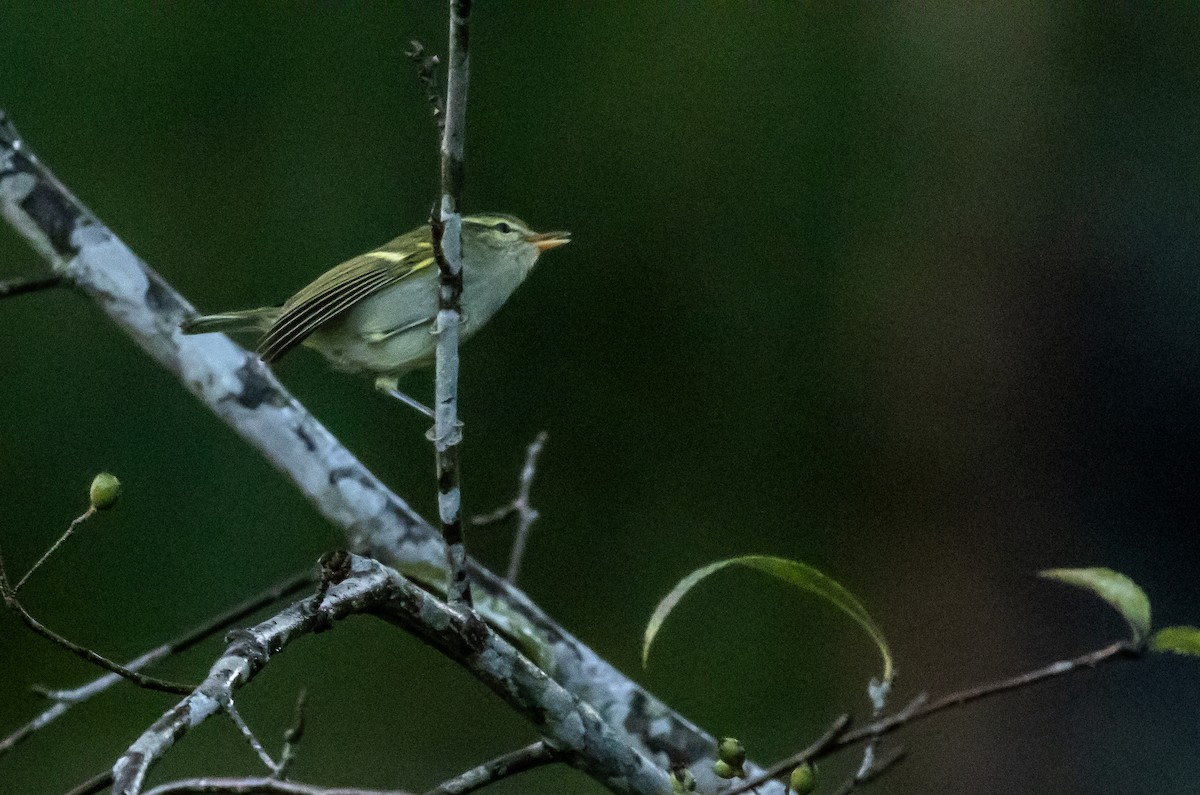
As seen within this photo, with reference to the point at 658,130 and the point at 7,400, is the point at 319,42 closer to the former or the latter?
the point at 658,130

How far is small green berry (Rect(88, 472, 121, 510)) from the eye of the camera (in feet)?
5.16

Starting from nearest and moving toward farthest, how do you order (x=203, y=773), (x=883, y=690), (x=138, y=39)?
(x=883, y=690)
(x=203, y=773)
(x=138, y=39)

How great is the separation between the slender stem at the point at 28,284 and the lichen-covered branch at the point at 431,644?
1.33 metres

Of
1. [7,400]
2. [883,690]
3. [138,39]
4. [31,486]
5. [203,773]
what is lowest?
[203,773]

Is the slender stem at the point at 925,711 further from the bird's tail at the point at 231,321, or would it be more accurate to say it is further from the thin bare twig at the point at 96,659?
the bird's tail at the point at 231,321

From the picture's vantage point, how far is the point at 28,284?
256 centimetres

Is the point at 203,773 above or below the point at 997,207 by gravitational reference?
below

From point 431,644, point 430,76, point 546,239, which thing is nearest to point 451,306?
point 430,76

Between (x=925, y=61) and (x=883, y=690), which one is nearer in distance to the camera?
(x=883, y=690)

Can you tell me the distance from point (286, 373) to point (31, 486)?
110 cm

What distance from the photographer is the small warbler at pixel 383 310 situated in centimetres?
266

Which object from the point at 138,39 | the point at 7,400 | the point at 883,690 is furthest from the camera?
the point at 138,39

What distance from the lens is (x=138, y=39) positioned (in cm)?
512

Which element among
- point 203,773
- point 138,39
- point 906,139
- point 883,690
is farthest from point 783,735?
point 138,39
